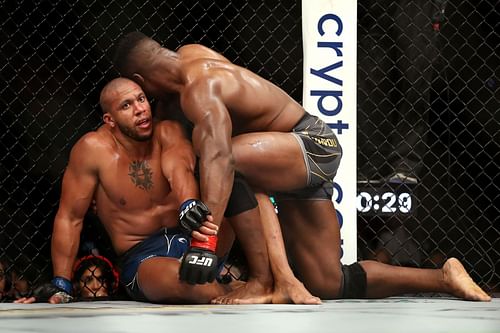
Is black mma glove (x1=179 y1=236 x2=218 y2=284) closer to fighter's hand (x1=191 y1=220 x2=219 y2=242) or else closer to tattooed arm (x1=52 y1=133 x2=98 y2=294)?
fighter's hand (x1=191 y1=220 x2=219 y2=242)

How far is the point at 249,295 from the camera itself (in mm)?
2549

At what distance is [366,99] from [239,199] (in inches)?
37.9

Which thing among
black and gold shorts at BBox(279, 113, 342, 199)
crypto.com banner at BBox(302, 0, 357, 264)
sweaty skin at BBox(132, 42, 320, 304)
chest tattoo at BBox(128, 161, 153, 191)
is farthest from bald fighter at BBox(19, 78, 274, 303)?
crypto.com banner at BBox(302, 0, 357, 264)

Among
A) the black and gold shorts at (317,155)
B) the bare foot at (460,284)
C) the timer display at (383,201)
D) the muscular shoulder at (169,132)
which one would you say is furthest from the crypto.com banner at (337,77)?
the muscular shoulder at (169,132)

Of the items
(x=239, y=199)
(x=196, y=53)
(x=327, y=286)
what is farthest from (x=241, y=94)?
(x=327, y=286)

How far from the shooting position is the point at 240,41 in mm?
3361

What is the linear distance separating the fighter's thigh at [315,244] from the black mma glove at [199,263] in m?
0.42

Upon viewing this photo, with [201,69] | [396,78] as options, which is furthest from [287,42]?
[201,69]

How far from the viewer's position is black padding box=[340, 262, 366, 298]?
283 centimetres

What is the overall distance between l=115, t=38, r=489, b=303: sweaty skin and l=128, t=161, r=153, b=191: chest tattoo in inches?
9.9

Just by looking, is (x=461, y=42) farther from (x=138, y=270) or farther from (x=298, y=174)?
(x=138, y=270)

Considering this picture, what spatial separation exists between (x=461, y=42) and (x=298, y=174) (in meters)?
1.18

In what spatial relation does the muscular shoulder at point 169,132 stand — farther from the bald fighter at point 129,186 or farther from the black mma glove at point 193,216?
the black mma glove at point 193,216

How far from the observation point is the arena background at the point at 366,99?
3.14 m
